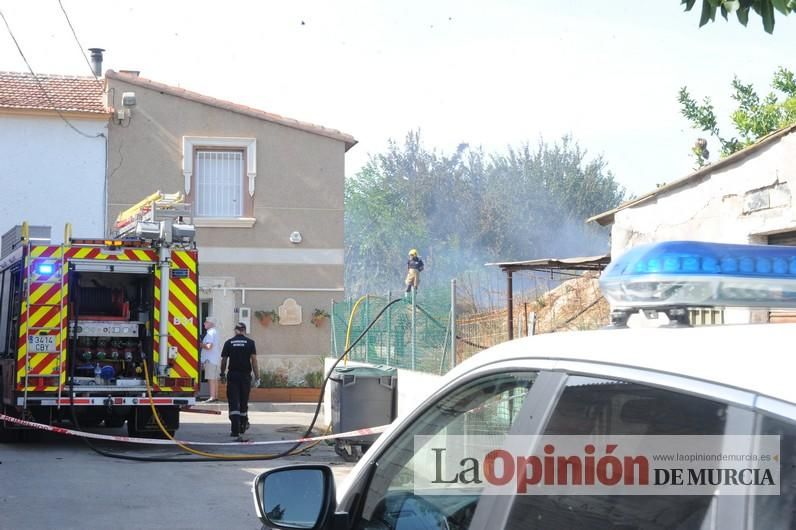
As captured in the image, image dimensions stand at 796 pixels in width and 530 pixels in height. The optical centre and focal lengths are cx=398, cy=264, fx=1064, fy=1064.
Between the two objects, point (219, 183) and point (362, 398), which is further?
point (219, 183)

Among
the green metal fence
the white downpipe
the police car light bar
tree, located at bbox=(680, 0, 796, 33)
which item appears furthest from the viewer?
the white downpipe

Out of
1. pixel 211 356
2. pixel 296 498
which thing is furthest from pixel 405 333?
pixel 296 498

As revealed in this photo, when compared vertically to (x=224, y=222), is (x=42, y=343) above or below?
below

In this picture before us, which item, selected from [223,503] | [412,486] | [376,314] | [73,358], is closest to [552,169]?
[376,314]

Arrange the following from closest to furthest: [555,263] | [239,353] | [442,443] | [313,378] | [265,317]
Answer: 1. [442,443]
2. [555,263]
3. [239,353]
4. [313,378]
5. [265,317]

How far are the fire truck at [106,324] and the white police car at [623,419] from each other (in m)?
11.0

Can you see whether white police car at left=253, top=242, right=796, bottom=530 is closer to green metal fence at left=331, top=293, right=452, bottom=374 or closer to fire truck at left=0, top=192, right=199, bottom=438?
green metal fence at left=331, top=293, right=452, bottom=374

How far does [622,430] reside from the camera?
2.07 meters

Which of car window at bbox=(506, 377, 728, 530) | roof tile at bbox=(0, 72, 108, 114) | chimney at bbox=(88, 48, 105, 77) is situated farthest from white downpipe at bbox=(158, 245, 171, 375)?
chimney at bbox=(88, 48, 105, 77)

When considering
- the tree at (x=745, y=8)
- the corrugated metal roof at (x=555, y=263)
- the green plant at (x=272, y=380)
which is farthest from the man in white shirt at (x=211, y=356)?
the tree at (x=745, y=8)

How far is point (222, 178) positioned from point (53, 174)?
364 centimetres

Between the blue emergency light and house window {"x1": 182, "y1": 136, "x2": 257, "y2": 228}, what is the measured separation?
33.4 ft

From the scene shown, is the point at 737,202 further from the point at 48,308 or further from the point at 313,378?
the point at 313,378

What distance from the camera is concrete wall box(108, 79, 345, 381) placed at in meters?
23.4
